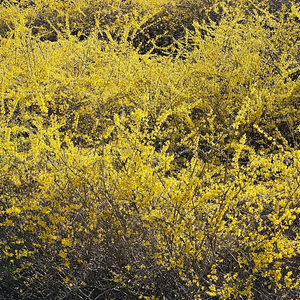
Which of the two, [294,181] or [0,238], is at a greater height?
[294,181]

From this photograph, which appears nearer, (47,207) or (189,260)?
(189,260)

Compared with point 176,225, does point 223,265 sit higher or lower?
A: lower

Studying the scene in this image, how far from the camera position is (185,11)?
7250mm

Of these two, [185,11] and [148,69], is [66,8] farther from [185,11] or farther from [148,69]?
[148,69]

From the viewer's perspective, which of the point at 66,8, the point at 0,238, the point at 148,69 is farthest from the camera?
the point at 66,8

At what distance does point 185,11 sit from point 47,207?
573cm

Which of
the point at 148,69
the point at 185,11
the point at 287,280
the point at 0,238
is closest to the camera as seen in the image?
the point at 287,280

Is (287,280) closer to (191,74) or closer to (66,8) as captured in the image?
(191,74)

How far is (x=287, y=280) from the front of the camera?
2.03 m

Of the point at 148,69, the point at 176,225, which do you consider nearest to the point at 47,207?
the point at 176,225

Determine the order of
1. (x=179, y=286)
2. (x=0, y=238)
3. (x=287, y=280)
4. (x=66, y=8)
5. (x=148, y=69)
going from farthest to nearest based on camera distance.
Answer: (x=66, y=8) < (x=148, y=69) < (x=0, y=238) < (x=179, y=286) < (x=287, y=280)

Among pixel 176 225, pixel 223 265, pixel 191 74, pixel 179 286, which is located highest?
pixel 191 74

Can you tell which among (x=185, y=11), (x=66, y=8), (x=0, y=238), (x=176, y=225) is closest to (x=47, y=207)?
(x=0, y=238)

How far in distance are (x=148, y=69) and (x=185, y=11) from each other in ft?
11.3
